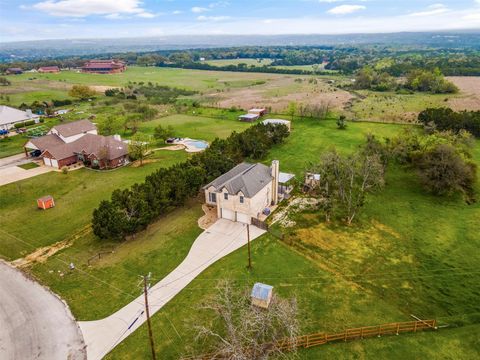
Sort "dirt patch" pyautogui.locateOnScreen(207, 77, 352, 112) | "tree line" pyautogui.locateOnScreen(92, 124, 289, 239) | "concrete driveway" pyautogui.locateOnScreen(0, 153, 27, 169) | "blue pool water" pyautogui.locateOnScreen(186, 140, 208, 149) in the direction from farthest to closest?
"dirt patch" pyautogui.locateOnScreen(207, 77, 352, 112) < "blue pool water" pyautogui.locateOnScreen(186, 140, 208, 149) < "concrete driveway" pyautogui.locateOnScreen(0, 153, 27, 169) < "tree line" pyautogui.locateOnScreen(92, 124, 289, 239)

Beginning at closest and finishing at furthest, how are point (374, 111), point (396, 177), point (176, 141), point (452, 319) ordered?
point (452, 319), point (396, 177), point (176, 141), point (374, 111)

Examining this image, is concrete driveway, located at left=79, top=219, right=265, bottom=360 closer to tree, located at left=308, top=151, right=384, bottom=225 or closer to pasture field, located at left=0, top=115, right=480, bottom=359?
pasture field, located at left=0, top=115, right=480, bottom=359

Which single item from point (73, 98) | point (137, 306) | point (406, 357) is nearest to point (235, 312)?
point (137, 306)

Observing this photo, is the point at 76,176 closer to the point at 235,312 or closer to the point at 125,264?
the point at 125,264

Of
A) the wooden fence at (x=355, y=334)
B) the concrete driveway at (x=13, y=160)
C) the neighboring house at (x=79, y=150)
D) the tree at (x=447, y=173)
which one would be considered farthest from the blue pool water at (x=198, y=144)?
the wooden fence at (x=355, y=334)

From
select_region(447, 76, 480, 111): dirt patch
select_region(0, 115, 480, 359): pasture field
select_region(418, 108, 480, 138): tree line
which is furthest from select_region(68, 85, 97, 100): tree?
select_region(447, 76, 480, 111): dirt patch

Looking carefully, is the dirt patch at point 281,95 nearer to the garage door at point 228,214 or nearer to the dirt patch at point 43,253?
the garage door at point 228,214
